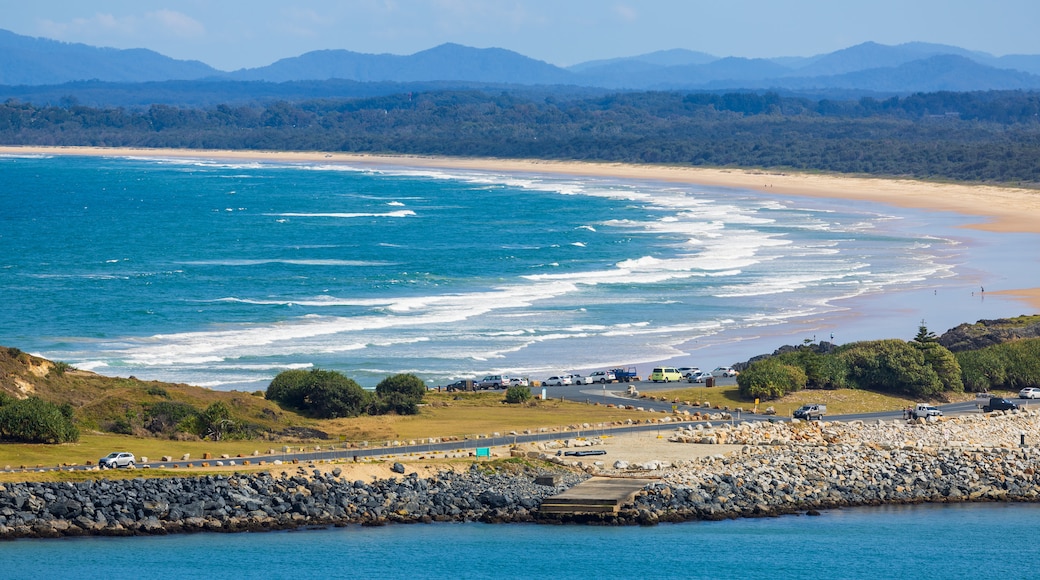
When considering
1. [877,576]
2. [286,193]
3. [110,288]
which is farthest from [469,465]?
[286,193]

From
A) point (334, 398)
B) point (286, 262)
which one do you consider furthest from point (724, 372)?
point (286, 262)

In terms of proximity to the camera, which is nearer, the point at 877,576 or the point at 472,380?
the point at 877,576

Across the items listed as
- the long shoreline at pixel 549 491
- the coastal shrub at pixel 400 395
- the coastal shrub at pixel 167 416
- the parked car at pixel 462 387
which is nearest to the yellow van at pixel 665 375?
the parked car at pixel 462 387

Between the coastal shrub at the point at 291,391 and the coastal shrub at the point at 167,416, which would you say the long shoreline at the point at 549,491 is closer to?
the coastal shrub at the point at 167,416

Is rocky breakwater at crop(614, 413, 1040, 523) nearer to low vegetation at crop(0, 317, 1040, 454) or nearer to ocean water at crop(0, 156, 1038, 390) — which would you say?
low vegetation at crop(0, 317, 1040, 454)

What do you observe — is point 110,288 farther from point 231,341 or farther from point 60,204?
point 60,204
